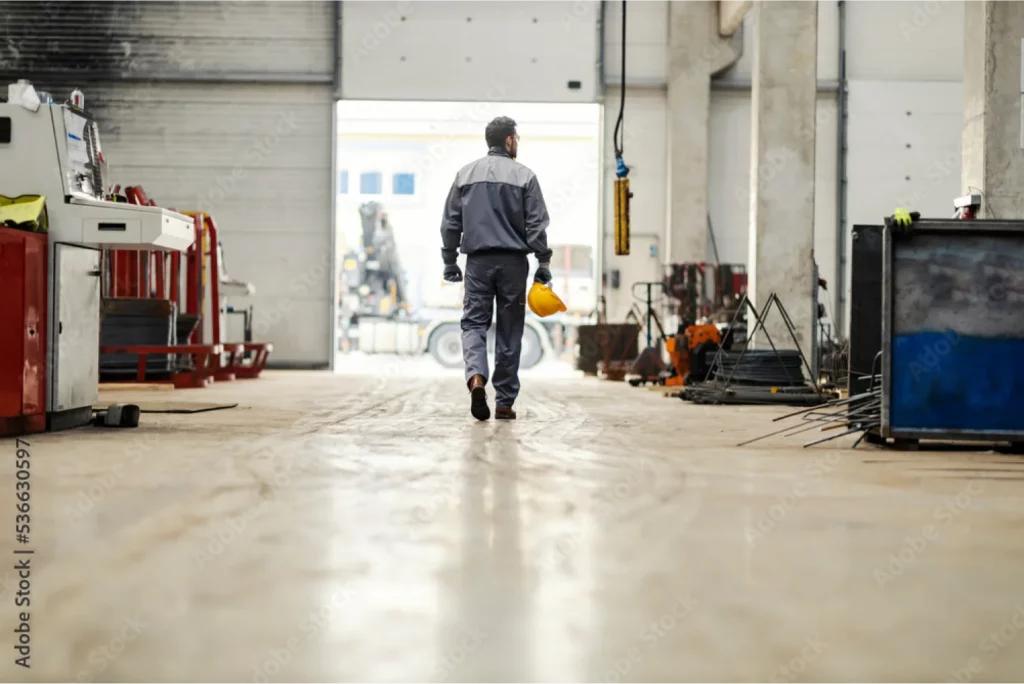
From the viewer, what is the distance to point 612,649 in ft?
5.23

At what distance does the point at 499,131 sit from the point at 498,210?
56 cm

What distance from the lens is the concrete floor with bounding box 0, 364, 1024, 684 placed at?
1550mm

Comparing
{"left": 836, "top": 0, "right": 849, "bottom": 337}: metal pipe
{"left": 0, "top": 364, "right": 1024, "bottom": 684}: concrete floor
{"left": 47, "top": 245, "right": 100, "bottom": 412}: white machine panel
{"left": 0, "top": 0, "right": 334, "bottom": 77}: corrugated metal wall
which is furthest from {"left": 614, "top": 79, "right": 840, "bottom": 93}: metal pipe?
{"left": 0, "top": 364, "right": 1024, "bottom": 684}: concrete floor

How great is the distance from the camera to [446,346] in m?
15.6

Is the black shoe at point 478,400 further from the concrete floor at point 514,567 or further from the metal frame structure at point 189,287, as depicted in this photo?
the metal frame structure at point 189,287

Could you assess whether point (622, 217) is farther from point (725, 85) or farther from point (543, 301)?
point (725, 85)

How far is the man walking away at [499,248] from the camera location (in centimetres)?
595

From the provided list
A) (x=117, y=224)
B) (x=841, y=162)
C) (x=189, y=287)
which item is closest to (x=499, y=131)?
(x=117, y=224)

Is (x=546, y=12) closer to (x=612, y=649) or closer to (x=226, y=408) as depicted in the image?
(x=226, y=408)

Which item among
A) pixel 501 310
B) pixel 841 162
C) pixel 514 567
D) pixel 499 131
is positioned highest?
pixel 841 162

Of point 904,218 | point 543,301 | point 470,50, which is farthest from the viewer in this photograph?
point 470,50

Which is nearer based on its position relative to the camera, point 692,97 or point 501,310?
point 501,310

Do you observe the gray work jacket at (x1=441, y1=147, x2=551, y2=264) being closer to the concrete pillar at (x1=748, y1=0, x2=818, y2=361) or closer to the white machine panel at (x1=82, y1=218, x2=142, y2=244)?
the white machine panel at (x1=82, y1=218, x2=142, y2=244)

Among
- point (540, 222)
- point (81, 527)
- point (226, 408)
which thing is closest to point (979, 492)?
point (81, 527)
